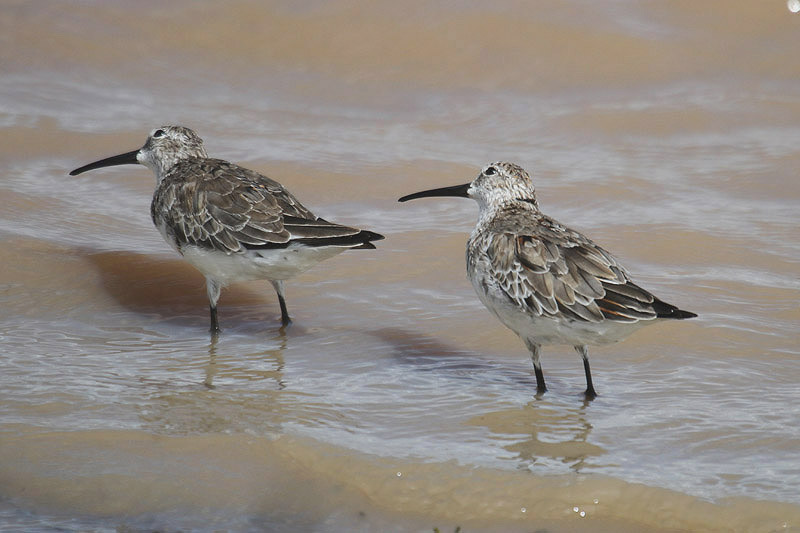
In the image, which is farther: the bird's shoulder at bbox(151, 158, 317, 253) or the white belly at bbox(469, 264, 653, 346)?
the bird's shoulder at bbox(151, 158, 317, 253)

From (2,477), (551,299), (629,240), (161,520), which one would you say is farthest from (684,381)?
(2,477)

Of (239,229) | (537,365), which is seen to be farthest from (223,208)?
(537,365)

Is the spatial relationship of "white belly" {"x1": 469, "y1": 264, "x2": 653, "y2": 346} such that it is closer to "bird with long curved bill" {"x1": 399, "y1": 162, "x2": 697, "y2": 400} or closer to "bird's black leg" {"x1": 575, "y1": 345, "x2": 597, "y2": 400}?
"bird with long curved bill" {"x1": 399, "y1": 162, "x2": 697, "y2": 400}

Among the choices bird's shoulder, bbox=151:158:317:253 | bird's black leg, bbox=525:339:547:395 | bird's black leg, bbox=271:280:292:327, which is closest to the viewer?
bird's black leg, bbox=525:339:547:395

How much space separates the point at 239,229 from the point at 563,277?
2.80 meters

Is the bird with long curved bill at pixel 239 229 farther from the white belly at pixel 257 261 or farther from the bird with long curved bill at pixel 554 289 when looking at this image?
the bird with long curved bill at pixel 554 289

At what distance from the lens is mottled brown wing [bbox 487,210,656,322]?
679 cm

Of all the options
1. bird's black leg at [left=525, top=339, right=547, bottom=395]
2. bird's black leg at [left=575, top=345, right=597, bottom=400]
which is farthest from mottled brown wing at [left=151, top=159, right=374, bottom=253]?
bird's black leg at [left=575, top=345, right=597, bottom=400]

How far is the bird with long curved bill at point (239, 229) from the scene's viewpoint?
8242mm

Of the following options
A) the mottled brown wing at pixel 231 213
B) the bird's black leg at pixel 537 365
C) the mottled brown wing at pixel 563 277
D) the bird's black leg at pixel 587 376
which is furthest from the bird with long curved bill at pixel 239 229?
the bird's black leg at pixel 587 376

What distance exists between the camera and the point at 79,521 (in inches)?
218

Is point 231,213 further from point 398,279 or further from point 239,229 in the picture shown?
point 398,279

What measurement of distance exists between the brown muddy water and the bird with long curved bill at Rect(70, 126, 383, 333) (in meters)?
0.53

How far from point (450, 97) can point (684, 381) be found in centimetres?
819
